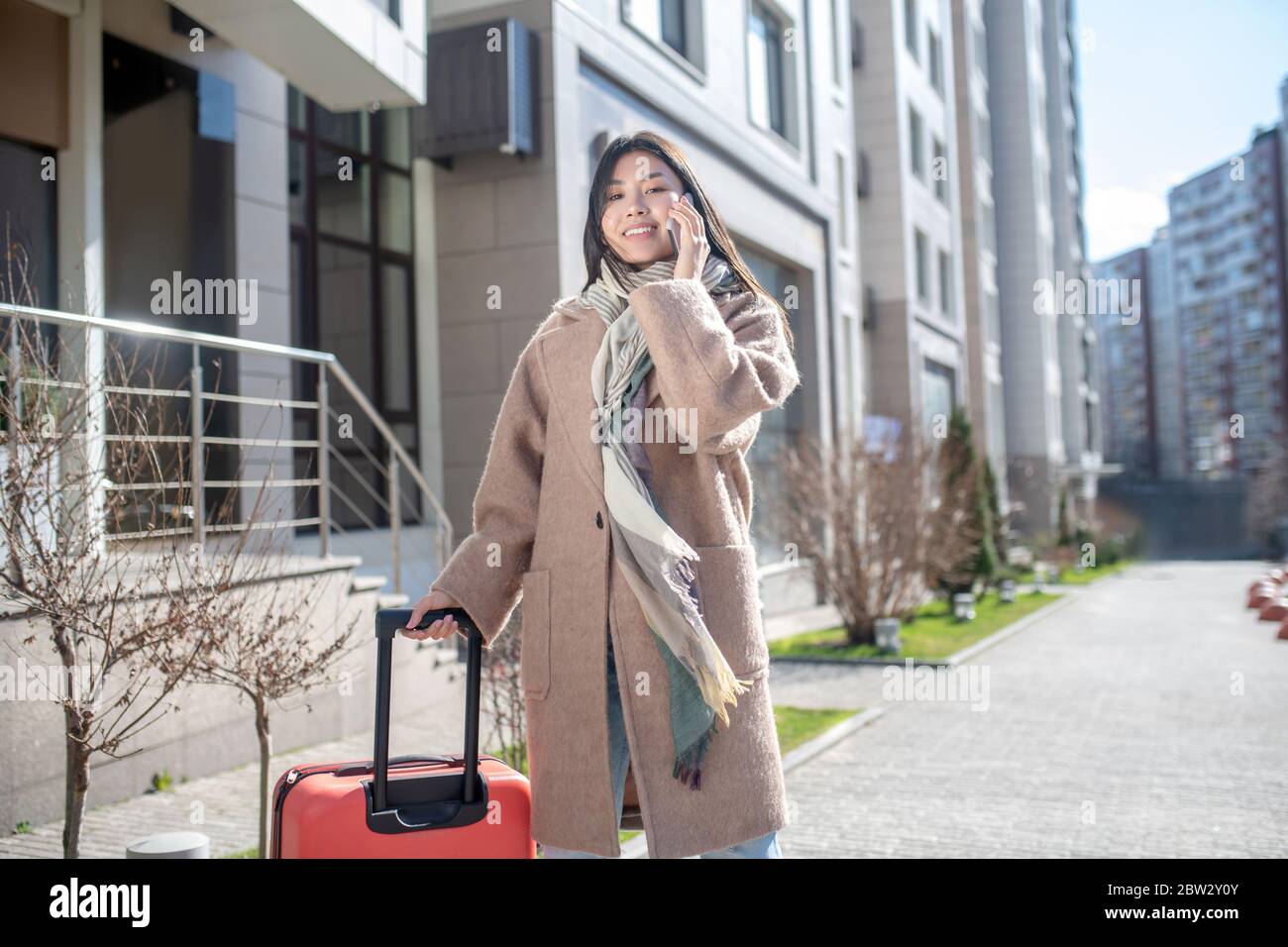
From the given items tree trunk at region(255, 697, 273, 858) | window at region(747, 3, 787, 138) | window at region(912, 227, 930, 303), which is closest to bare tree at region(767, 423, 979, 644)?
window at region(747, 3, 787, 138)

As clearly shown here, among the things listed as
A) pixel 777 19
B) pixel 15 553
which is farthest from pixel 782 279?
pixel 15 553

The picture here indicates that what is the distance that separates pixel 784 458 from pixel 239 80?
7600mm

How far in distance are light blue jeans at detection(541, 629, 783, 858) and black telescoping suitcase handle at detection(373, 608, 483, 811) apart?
25cm

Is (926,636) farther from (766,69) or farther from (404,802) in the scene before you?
(404,802)

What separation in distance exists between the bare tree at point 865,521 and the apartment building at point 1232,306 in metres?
62.1

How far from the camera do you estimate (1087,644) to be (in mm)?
12867

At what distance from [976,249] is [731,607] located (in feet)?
110

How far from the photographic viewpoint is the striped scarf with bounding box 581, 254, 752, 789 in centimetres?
213

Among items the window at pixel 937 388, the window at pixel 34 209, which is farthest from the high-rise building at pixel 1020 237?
the window at pixel 34 209

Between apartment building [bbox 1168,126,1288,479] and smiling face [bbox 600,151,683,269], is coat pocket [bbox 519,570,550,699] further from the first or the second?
apartment building [bbox 1168,126,1288,479]

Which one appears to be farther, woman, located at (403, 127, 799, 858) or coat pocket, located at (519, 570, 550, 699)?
coat pocket, located at (519, 570, 550, 699)

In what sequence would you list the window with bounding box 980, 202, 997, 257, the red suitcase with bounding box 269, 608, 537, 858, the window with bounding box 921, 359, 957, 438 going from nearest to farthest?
the red suitcase with bounding box 269, 608, 537, 858 < the window with bounding box 921, 359, 957, 438 < the window with bounding box 980, 202, 997, 257

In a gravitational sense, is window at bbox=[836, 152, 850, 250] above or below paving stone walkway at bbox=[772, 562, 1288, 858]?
above
